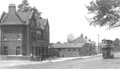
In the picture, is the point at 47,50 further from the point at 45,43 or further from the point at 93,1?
the point at 93,1

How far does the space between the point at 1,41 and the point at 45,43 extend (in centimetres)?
1596

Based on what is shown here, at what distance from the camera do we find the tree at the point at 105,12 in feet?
88.9

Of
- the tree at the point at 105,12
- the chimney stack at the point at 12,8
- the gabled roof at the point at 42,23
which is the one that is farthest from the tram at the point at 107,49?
the gabled roof at the point at 42,23

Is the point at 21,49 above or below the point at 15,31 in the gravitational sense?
below

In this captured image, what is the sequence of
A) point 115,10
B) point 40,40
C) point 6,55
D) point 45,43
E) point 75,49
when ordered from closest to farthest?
1. point 115,10
2. point 6,55
3. point 40,40
4. point 45,43
5. point 75,49

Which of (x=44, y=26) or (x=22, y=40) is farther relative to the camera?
(x=44, y=26)

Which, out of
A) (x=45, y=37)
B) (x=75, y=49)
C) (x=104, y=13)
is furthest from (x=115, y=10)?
(x=75, y=49)

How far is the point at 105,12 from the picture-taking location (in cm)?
2823

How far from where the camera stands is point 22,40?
60125 mm

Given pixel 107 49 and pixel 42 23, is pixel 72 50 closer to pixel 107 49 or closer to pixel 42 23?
pixel 42 23

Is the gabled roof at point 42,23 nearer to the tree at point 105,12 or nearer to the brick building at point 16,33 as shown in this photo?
the brick building at point 16,33

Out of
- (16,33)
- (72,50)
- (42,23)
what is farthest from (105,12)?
(72,50)

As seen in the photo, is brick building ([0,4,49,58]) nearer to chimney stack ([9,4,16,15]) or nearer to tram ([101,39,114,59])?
chimney stack ([9,4,16,15])

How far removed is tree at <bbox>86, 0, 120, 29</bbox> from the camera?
2711 centimetres
